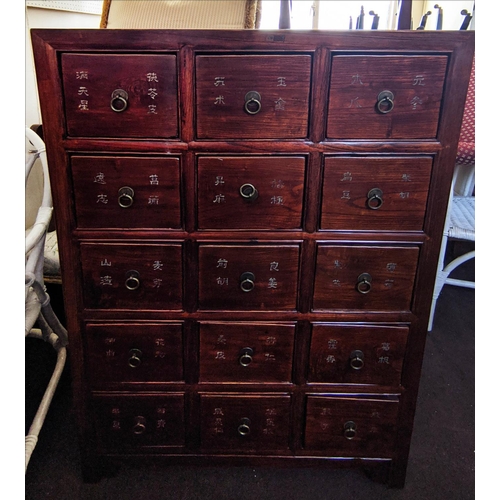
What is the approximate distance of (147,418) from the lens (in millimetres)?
1185

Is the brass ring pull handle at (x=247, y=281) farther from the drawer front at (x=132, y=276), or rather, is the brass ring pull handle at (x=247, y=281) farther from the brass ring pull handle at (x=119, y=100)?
the brass ring pull handle at (x=119, y=100)

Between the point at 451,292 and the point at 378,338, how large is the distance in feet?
5.08

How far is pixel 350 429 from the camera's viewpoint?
1177 millimetres

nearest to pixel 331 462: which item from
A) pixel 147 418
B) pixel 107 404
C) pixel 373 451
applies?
pixel 373 451

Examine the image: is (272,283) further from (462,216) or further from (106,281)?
(462,216)

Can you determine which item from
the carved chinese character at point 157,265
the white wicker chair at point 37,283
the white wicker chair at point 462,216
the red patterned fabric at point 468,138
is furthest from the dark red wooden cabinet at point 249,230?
the red patterned fabric at point 468,138

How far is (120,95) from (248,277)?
487 millimetres

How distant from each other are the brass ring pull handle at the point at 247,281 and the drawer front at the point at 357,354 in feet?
0.66

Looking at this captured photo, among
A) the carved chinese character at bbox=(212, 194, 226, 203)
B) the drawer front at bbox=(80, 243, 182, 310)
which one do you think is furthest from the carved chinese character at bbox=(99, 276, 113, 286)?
the carved chinese character at bbox=(212, 194, 226, 203)

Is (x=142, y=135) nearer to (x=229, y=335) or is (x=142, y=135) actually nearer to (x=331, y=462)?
(x=229, y=335)

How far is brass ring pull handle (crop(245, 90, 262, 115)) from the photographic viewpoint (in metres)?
0.92

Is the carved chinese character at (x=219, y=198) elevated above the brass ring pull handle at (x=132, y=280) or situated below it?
above

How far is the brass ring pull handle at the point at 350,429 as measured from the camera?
3.86ft

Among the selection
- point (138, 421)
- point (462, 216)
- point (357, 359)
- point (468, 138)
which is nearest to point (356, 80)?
point (357, 359)
